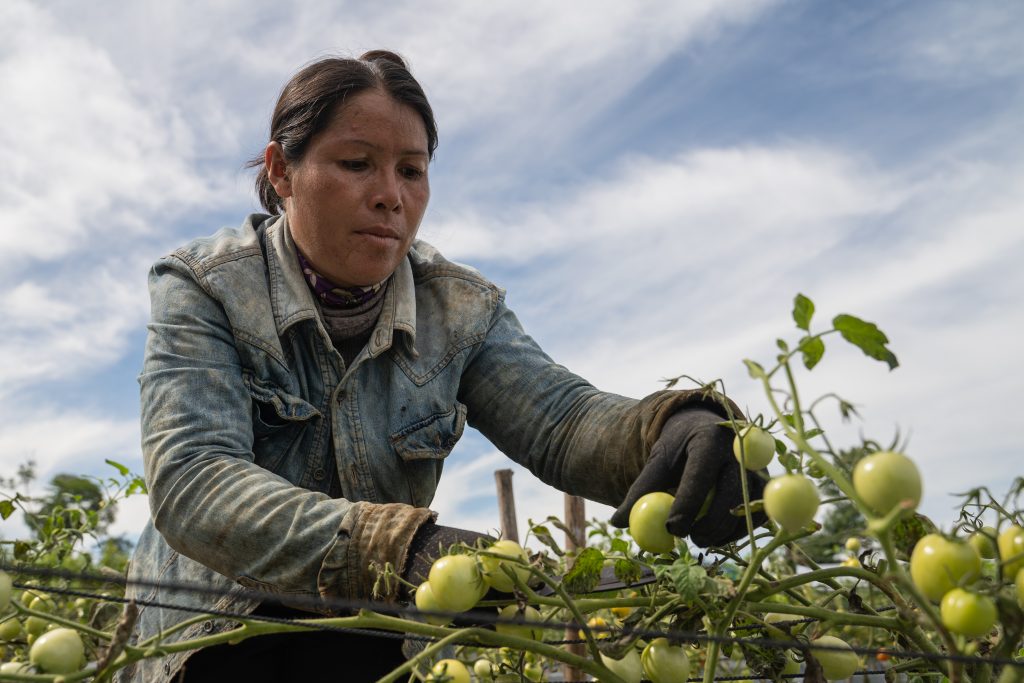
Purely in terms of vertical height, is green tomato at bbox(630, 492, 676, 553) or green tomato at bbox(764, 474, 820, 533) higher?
green tomato at bbox(630, 492, 676, 553)

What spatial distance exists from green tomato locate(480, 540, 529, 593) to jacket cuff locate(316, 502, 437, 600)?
0.14 m

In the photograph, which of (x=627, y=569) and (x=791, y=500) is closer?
(x=791, y=500)

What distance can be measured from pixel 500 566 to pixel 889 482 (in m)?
0.32

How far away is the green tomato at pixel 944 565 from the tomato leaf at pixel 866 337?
0.16 metres

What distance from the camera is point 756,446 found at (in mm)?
798

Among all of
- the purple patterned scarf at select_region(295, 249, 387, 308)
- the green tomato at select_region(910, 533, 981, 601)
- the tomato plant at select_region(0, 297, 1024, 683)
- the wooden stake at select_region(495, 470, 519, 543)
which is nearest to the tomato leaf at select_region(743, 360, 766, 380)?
the tomato plant at select_region(0, 297, 1024, 683)

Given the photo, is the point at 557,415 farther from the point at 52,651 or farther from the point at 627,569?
the point at 52,651

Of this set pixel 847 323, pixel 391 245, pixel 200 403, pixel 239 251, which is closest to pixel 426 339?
pixel 391 245

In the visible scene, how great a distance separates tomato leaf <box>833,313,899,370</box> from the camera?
2.49 feet

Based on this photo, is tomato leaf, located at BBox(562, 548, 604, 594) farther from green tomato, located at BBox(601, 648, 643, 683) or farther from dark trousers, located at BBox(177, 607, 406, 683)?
dark trousers, located at BBox(177, 607, 406, 683)

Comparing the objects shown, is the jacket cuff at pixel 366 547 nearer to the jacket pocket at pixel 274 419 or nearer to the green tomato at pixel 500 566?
the green tomato at pixel 500 566

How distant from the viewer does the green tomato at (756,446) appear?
2.62ft

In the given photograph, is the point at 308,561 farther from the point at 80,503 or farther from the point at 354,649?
the point at 80,503

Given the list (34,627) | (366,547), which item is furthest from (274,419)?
(366,547)
